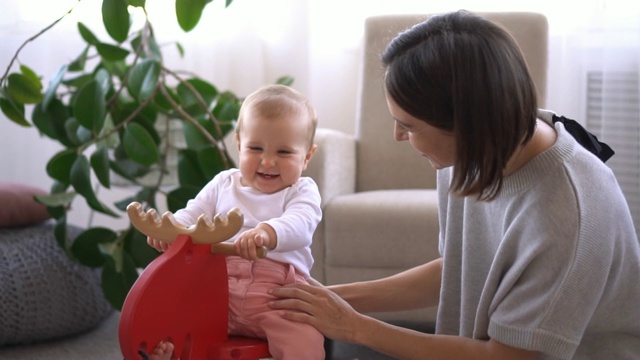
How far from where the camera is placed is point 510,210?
4.78 feet

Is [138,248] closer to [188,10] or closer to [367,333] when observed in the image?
[188,10]

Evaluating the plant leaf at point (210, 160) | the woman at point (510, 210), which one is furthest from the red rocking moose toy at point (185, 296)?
the plant leaf at point (210, 160)

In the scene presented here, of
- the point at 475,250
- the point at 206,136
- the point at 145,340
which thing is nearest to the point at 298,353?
the point at 145,340

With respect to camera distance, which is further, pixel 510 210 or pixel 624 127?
pixel 624 127

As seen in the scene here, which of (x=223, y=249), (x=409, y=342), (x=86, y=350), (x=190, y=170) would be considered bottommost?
(x=86, y=350)

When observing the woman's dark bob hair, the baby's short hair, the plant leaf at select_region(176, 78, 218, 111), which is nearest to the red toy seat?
the baby's short hair

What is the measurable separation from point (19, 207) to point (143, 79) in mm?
543

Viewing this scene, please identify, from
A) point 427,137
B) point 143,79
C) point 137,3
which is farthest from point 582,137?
point 143,79

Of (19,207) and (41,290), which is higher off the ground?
(19,207)

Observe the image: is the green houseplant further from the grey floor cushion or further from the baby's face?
the baby's face

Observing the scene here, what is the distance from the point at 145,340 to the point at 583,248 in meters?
0.65

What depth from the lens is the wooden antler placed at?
131cm

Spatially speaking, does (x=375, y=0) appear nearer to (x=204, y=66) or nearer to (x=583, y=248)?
(x=204, y=66)

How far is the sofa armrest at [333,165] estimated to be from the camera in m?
2.71
